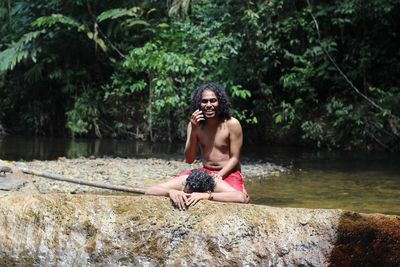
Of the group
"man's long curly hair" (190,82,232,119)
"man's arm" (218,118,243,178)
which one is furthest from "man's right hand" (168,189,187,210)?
"man's long curly hair" (190,82,232,119)

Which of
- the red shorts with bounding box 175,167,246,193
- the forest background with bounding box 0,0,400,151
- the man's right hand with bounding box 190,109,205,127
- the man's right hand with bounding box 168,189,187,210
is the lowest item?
the man's right hand with bounding box 168,189,187,210

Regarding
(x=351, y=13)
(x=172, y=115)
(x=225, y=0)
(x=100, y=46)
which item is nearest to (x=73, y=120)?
(x=100, y=46)

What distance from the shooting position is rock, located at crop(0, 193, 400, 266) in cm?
372

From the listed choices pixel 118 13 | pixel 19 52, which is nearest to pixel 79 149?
pixel 118 13

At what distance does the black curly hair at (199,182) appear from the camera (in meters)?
4.58

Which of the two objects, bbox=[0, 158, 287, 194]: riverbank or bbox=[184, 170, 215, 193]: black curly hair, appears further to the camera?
bbox=[0, 158, 287, 194]: riverbank

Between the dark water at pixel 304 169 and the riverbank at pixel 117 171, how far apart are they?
65 centimetres

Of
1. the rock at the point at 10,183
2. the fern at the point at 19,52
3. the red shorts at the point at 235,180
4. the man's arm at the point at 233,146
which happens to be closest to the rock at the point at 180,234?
the red shorts at the point at 235,180

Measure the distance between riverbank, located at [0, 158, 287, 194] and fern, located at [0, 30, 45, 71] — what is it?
6.91 m

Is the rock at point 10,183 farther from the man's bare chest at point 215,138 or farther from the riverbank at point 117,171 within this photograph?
the man's bare chest at point 215,138

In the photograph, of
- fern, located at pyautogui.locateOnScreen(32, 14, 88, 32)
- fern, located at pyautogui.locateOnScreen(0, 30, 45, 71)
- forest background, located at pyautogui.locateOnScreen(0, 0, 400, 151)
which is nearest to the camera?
forest background, located at pyautogui.locateOnScreen(0, 0, 400, 151)

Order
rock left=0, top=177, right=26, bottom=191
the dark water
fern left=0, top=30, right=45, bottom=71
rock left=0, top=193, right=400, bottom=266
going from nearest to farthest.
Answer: rock left=0, top=193, right=400, bottom=266, rock left=0, top=177, right=26, bottom=191, the dark water, fern left=0, top=30, right=45, bottom=71

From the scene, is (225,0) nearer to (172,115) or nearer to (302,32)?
(302,32)

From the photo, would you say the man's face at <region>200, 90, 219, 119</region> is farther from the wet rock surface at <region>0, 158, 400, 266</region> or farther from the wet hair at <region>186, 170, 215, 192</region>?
the wet rock surface at <region>0, 158, 400, 266</region>
